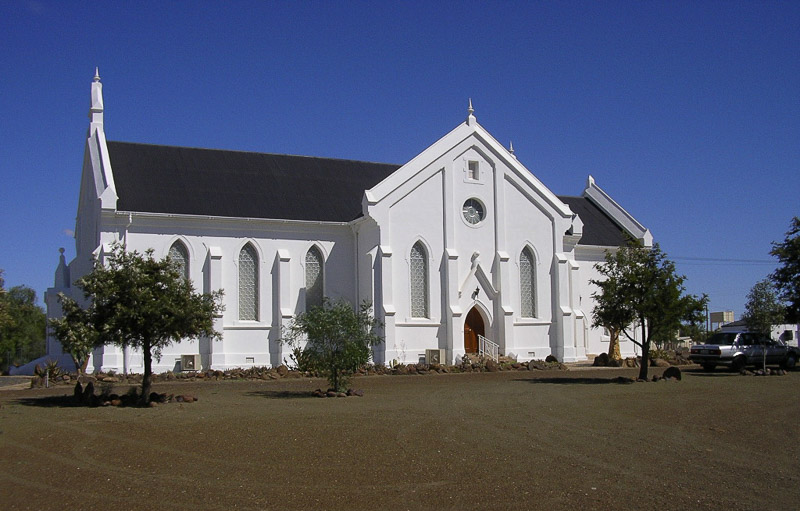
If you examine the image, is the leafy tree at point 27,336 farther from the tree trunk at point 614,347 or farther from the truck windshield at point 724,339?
the truck windshield at point 724,339

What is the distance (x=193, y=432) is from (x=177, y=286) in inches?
267

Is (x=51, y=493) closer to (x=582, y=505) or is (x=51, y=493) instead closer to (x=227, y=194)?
(x=582, y=505)

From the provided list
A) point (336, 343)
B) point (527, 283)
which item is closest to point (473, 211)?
point (527, 283)

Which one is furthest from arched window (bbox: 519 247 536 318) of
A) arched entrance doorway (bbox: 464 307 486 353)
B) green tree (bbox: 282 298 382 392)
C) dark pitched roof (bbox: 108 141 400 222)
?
green tree (bbox: 282 298 382 392)

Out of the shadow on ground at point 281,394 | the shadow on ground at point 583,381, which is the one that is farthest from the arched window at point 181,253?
the shadow on ground at point 583,381

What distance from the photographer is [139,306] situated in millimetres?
19844

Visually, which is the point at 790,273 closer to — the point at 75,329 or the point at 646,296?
the point at 646,296

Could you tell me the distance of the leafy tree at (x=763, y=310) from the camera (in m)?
32.9

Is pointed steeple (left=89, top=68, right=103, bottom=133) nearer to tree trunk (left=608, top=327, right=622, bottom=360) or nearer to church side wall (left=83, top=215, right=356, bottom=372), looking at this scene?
church side wall (left=83, top=215, right=356, bottom=372)

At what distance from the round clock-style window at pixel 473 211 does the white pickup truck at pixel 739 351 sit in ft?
39.3

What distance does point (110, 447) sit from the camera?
1317 cm

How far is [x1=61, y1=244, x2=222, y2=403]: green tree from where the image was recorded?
1986cm

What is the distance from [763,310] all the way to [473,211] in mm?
14028

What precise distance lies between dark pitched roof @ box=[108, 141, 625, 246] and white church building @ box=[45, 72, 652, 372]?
0.10 m
